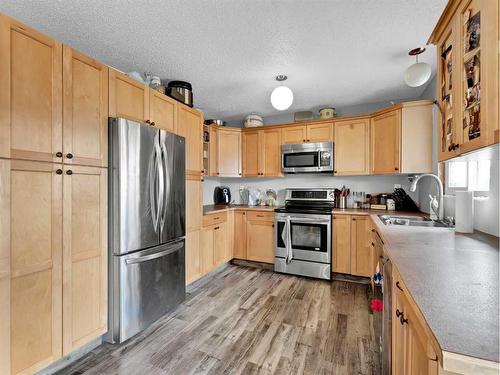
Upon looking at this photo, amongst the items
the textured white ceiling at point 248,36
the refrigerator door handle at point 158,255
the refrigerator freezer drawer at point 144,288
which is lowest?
the refrigerator freezer drawer at point 144,288

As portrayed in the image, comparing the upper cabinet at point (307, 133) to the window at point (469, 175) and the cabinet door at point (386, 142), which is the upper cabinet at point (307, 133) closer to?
the cabinet door at point (386, 142)

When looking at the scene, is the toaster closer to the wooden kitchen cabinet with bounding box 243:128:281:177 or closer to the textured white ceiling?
the wooden kitchen cabinet with bounding box 243:128:281:177

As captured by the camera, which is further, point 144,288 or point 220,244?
point 220,244

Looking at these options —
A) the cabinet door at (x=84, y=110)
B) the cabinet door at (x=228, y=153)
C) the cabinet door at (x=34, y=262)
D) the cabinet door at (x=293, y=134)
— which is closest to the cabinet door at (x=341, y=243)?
the cabinet door at (x=293, y=134)

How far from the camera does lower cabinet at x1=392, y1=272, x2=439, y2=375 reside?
629mm

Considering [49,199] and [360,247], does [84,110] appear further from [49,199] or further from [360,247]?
[360,247]

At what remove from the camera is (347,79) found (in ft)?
8.83

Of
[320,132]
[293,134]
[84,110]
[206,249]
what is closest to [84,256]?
[84,110]

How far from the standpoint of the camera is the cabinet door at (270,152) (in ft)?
12.4

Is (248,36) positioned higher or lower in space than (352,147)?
higher

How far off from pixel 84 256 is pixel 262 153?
282 centimetres

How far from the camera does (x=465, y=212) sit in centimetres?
162

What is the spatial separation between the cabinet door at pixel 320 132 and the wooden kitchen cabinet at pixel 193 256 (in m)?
2.15

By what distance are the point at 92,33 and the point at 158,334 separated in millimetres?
2514
